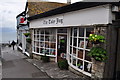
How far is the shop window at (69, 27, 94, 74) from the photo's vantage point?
476cm

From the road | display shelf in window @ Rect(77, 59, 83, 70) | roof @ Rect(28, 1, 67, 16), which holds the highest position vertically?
roof @ Rect(28, 1, 67, 16)

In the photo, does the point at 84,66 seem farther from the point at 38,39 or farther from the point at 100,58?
the point at 38,39

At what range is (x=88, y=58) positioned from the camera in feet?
15.8

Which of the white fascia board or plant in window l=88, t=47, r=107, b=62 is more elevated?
the white fascia board

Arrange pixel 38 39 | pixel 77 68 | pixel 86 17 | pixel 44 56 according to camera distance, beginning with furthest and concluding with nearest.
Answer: pixel 38 39 < pixel 44 56 < pixel 77 68 < pixel 86 17

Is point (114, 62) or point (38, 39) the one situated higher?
point (38, 39)

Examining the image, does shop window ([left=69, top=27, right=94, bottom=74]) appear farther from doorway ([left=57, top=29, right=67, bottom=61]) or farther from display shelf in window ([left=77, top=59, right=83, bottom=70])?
doorway ([left=57, top=29, right=67, bottom=61])

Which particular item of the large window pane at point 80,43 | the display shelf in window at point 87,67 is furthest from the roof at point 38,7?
the display shelf in window at point 87,67

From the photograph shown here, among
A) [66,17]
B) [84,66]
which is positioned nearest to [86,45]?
[84,66]

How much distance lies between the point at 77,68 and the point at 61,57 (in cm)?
227

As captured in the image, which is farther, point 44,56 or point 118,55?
point 44,56

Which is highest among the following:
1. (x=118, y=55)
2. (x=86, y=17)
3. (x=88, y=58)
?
(x=86, y=17)

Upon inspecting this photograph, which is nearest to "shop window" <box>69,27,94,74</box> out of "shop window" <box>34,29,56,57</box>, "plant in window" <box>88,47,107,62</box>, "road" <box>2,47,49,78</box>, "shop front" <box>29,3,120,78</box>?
"shop front" <box>29,3,120,78</box>

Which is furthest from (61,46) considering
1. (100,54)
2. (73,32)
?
(100,54)
